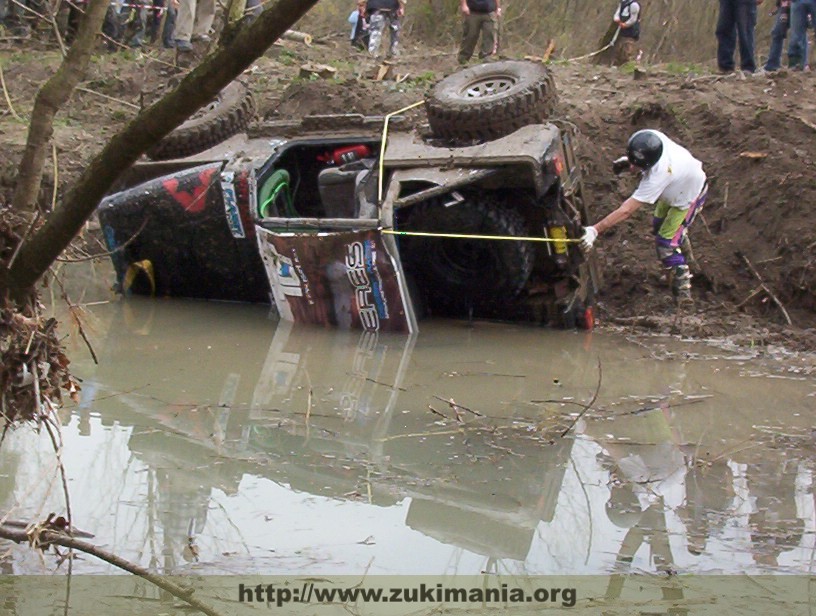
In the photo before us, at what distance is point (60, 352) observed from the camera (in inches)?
163

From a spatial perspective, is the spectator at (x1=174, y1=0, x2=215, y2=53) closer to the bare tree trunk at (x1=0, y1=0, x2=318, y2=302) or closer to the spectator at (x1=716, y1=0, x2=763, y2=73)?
the spectator at (x1=716, y1=0, x2=763, y2=73)

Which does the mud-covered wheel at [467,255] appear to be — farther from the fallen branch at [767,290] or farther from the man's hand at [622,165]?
the fallen branch at [767,290]

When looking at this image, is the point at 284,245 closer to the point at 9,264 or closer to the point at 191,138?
the point at 191,138

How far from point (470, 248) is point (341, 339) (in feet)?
4.41

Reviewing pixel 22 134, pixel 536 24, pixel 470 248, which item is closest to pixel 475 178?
pixel 470 248

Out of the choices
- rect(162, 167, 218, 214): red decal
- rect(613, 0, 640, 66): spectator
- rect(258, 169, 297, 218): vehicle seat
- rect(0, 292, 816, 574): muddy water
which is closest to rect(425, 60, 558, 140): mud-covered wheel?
rect(258, 169, 297, 218): vehicle seat

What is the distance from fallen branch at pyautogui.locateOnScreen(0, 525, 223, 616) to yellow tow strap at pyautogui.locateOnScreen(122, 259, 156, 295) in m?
6.68

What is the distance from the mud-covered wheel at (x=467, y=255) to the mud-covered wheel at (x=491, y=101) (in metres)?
0.53

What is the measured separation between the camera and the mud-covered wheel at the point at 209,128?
984 cm

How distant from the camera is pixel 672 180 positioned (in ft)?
30.0

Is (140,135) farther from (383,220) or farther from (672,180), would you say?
(672,180)

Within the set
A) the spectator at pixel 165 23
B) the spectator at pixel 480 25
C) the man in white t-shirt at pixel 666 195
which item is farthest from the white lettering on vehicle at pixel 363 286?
the spectator at pixel 480 25

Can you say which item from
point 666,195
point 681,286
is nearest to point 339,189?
point 666,195

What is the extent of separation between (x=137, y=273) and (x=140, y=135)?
6875 mm
